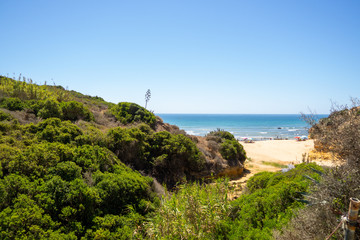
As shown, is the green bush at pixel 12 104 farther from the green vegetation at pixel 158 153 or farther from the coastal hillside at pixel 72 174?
the green vegetation at pixel 158 153

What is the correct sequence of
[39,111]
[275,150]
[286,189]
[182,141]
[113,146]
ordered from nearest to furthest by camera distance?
[286,189] < [113,146] < [39,111] < [182,141] < [275,150]

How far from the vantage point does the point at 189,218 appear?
4.87m

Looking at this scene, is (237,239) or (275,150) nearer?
(237,239)

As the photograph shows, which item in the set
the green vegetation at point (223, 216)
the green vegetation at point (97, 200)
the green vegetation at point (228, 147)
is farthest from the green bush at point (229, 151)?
the green vegetation at point (223, 216)

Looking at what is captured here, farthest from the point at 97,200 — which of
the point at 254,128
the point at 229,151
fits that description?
the point at 254,128

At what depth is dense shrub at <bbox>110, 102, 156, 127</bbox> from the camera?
46.7 feet

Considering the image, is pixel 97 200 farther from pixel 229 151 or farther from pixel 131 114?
pixel 229 151

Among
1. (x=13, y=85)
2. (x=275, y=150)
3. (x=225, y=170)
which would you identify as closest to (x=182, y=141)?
(x=225, y=170)

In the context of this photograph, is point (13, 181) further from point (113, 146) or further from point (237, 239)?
point (237, 239)

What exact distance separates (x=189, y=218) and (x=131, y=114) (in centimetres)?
1097

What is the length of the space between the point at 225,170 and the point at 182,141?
4103mm

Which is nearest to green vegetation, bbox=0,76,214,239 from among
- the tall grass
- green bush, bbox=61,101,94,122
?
green bush, bbox=61,101,94,122

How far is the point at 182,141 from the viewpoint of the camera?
1209 cm

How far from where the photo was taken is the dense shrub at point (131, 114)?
1423 centimetres
